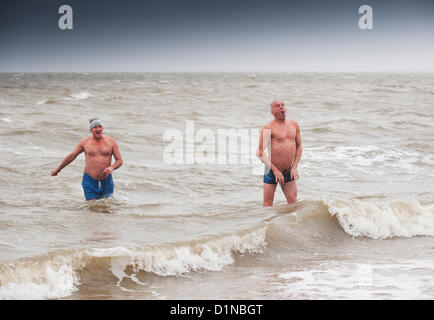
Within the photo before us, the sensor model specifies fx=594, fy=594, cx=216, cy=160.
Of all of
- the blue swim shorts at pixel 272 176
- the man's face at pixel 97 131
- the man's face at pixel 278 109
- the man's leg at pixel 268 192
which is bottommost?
the man's leg at pixel 268 192

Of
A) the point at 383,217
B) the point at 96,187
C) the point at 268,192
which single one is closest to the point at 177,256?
the point at 268,192

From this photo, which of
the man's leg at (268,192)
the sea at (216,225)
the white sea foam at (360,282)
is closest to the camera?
the white sea foam at (360,282)

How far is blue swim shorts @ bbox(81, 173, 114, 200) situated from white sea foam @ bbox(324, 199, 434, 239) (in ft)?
11.1

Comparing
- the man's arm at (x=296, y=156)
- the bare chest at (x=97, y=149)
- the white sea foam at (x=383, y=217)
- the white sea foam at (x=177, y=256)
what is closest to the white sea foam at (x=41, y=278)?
the white sea foam at (x=177, y=256)

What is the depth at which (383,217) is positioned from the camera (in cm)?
857

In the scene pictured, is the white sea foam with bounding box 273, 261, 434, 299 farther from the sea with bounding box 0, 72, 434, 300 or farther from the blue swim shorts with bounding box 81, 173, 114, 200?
the blue swim shorts with bounding box 81, 173, 114, 200

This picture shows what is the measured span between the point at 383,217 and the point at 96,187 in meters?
4.34

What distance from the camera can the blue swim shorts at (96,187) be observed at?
916 cm

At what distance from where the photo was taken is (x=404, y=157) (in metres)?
16.2

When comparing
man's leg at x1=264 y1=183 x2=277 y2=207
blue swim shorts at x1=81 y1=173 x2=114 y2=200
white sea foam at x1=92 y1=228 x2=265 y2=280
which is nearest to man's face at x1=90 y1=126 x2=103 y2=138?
blue swim shorts at x1=81 y1=173 x2=114 y2=200

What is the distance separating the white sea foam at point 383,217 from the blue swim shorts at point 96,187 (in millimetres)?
3374

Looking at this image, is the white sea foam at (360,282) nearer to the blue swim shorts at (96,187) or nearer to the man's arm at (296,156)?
the man's arm at (296,156)

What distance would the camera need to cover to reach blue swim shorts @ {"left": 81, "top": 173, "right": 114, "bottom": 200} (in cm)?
916
